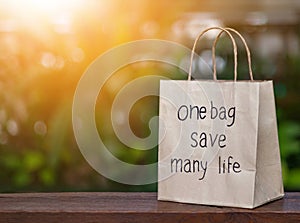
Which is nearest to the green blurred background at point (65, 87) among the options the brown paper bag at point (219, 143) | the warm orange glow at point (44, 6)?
the warm orange glow at point (44, 6)

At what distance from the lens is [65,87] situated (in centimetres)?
237

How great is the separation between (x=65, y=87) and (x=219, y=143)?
1.45 m

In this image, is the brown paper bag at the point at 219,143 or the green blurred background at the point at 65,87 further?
the green blurred background at the point at 65,87

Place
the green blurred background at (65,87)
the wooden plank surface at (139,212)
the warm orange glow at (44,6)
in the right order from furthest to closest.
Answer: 1. the warm orange glow at (44,6)
2. the green blurred background at (65,87)
3. the wooden plank surface at (139,212)

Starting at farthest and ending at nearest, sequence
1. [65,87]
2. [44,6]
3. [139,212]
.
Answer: [44,6] → [65,87] → [139,212]

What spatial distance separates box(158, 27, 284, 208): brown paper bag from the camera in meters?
0.96

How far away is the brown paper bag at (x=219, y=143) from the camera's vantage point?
960 mm

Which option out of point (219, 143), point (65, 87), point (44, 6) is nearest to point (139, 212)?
point (219, 143)

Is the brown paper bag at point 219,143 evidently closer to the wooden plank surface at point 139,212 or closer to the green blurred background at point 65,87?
the wooden plank surface at point 139,212

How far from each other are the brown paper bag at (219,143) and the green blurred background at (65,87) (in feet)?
3.72

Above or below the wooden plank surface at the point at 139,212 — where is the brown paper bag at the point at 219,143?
above

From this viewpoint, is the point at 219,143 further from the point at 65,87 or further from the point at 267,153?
the point at 65,87

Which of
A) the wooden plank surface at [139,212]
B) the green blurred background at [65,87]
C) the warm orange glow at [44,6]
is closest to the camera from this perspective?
the wooden plank surface at [139,212]

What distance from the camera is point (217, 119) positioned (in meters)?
0.98
